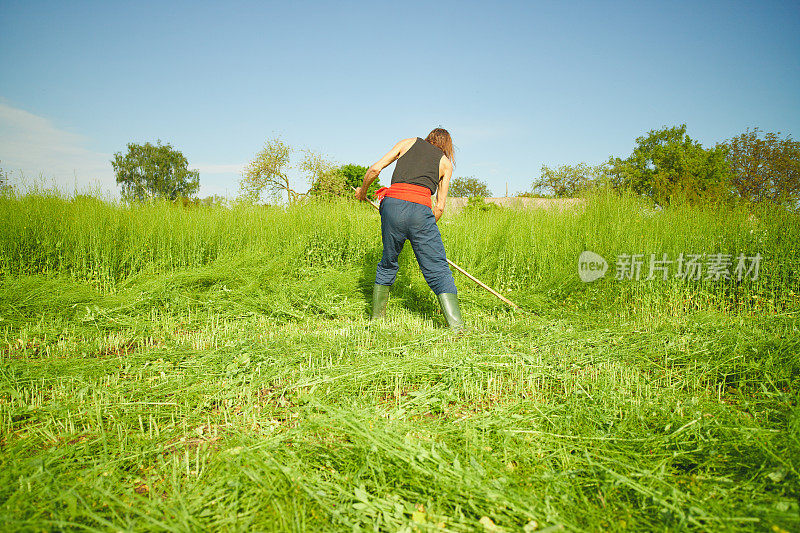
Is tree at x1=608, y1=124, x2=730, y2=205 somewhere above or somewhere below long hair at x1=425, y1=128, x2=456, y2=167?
above

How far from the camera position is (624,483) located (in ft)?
4.81

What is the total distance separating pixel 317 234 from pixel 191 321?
2655mm

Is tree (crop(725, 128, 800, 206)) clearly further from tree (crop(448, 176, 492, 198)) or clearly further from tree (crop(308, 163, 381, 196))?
tree (crop(448, 176, 492, 198))

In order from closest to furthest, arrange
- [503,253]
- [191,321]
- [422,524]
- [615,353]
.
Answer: [422,524]
[615,353]
[191,321]
[503,253]

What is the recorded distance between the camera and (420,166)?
137 inches

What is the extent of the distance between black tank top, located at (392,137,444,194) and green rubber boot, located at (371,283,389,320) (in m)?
1.06

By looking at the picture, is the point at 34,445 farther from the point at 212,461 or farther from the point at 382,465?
the point at 382,465

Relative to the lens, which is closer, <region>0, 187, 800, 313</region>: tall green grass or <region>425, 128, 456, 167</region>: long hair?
<region>425, 128, 456, 167</region>: long hair

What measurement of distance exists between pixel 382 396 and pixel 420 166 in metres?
2.05

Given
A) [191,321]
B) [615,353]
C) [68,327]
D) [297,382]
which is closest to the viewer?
[297,382]

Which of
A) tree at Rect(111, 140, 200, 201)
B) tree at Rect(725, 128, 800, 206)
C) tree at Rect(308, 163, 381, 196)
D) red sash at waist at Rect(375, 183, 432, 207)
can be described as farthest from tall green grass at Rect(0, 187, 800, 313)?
tree at Rect(111, 140, 200, 201)

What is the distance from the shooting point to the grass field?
1.36 metres

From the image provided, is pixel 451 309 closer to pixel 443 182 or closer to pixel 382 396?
→ pixel 443 182

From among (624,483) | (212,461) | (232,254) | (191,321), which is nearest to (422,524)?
(624,483)
